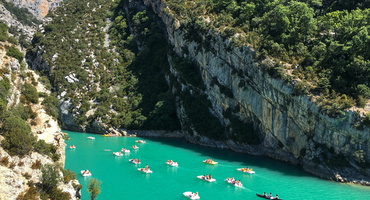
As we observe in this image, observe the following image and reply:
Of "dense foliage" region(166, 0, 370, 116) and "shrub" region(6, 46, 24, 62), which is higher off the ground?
"dense foliage" region(166, 0, 370, 116)

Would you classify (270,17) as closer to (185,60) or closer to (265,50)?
(265,50)

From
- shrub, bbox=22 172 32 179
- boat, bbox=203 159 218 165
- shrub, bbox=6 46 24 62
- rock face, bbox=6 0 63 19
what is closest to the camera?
shrub, bbox=22 172 32 179

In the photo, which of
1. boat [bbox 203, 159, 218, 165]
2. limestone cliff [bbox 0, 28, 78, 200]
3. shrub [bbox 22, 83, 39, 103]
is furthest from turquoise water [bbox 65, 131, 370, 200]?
shrub [bbox 22, 83, 39, 103]

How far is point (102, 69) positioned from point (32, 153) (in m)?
68.9

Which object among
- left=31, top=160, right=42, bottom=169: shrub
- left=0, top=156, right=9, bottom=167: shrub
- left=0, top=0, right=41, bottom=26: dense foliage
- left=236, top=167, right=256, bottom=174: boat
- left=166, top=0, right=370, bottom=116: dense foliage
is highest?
left=0, top=0, right=41, bottom=26: dense foliage

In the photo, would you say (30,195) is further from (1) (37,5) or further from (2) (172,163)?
(1) (37,5)

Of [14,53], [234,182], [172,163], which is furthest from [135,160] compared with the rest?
[14,53]

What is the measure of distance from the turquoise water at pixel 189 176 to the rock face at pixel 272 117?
223cm

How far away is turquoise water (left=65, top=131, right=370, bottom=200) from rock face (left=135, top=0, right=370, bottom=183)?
2.23 metres

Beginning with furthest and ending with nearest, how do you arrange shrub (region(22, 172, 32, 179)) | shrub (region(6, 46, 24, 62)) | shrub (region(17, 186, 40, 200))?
shrub (region(6, 46, 24, 62))
shrub (region(22, 172, 32, 179))
shrub (region(17, 186, 40, 200))

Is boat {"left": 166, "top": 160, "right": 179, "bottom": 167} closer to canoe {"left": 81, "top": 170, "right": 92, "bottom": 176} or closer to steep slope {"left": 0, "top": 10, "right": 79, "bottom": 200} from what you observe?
canoe {"left": 81, "top": 170, "right": 92, "bottom": 176}

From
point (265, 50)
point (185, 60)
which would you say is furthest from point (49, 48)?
point (265, 50)

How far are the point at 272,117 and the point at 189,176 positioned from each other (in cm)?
1752

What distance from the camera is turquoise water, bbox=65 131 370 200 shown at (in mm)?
42406
